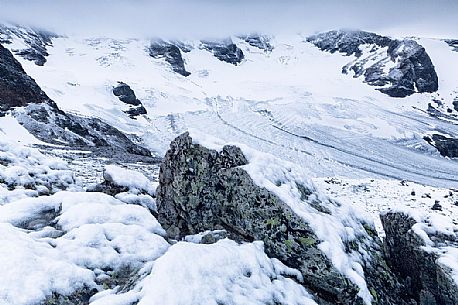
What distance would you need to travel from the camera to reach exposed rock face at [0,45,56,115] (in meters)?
30.3

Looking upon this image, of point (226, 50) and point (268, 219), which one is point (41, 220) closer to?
point (268, 219)

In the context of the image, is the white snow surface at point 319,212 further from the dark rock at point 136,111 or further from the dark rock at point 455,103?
the dark rock at point 455,103

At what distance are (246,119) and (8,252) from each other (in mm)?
50021

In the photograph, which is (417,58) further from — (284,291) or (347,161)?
(284,291)

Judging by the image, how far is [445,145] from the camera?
53844mm

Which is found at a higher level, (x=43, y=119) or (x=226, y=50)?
(x=226, y=50)

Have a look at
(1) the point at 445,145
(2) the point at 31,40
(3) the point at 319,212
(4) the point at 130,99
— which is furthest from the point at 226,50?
(3) the point at 319,212

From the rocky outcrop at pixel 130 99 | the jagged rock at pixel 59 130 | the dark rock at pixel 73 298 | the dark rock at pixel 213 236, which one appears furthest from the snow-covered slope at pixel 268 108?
the dark rock at pixel 73 298

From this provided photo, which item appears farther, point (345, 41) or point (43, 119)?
point (345, 41)

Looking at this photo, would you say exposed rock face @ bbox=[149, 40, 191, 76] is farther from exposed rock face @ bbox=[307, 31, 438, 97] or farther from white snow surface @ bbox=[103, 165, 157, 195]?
white snow surface @ bbox=[103, 165, 157, 195]

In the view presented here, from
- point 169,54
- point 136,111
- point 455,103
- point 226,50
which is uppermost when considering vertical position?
point 226,50

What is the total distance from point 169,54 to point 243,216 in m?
97.2

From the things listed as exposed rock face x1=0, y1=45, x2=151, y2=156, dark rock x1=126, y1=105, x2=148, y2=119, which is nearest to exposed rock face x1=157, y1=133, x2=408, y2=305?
exposed rock face x1=0, y1=45, x2=151, y2=156

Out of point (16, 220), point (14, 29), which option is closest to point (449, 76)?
point (14, 29)
